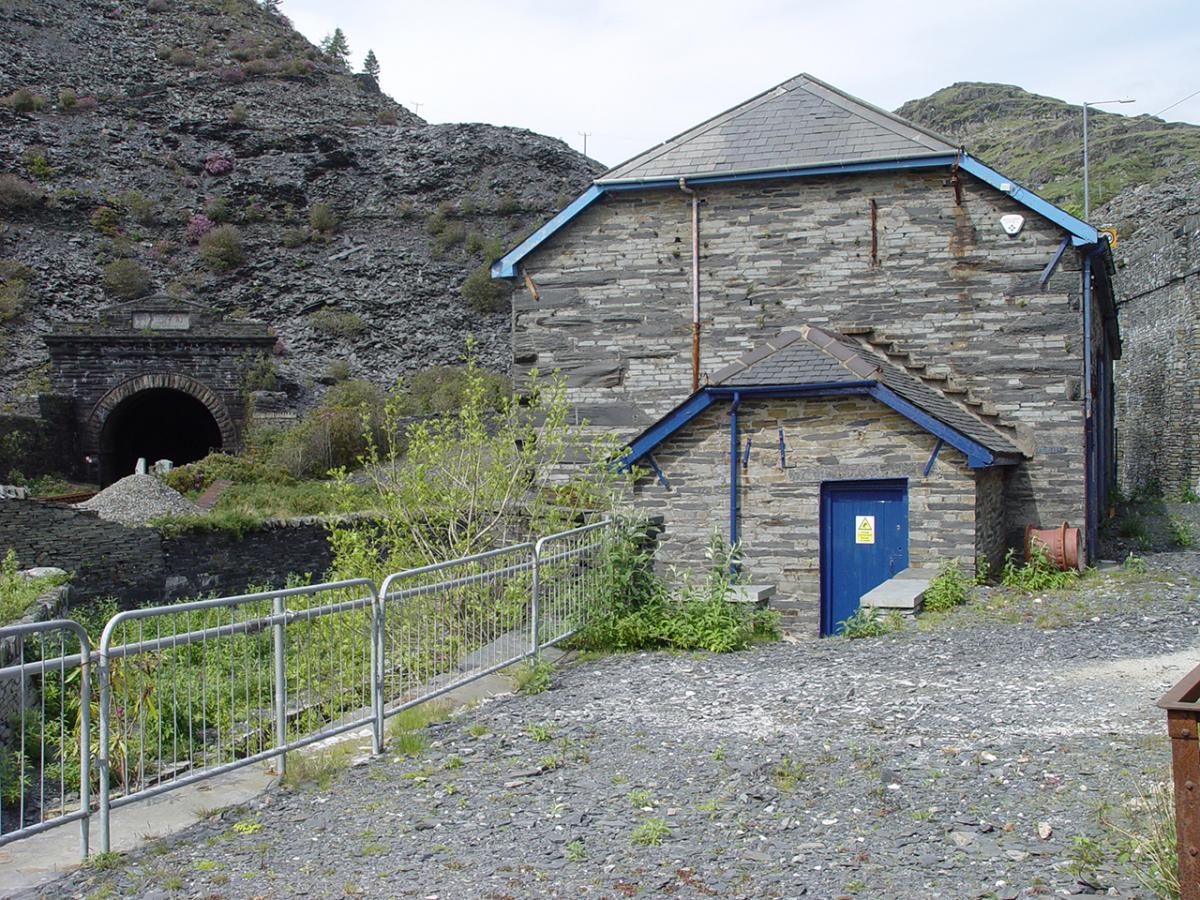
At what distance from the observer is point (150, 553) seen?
17859 millimetres

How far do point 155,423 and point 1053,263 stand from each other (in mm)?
29422

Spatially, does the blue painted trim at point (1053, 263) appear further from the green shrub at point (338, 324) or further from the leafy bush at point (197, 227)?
the leafy bush at point (197, 227)

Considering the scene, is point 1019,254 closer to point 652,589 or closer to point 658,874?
point 652,589

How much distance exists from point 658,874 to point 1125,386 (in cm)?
3206

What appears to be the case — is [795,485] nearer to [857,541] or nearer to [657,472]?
[857,541]

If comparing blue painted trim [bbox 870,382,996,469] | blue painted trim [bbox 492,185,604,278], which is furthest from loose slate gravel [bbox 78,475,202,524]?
blue painted trim [bbox 870,382,996,469]

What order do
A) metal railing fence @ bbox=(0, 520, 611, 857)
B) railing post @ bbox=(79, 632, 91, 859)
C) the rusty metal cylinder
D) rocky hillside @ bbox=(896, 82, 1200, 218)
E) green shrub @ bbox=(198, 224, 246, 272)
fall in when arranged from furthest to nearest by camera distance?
rocky hillside @ bbox=(896, 82, 1200, 218) < green shrub @ bbox=(198, 224, 246, 272) < the rusty metal cylinder < metal railing fence @ bbox=(0, 520, 611, 857) < railing post @ bbox=(79, 632, 91, 859)

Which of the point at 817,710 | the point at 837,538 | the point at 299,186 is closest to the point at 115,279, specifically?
the point at 299,186

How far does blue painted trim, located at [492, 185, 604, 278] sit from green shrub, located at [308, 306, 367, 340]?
1010 inches

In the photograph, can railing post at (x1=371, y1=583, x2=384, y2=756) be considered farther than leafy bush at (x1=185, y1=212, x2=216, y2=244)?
No

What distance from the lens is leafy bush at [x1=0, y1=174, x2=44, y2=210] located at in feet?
142

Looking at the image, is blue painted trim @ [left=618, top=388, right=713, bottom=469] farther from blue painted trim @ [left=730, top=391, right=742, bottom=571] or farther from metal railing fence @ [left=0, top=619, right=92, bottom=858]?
metal railing fence @ [left=0, top=619, right=92, bottom=858]

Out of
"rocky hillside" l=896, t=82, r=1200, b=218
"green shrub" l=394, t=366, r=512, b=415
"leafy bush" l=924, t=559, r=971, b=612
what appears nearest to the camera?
"leafy bush" l=924, t=559, r=971, b=612

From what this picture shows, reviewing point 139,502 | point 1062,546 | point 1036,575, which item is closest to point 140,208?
point 139,502
